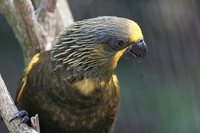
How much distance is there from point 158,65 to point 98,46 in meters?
2.17

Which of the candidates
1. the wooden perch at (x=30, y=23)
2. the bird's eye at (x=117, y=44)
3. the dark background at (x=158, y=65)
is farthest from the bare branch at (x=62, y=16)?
the dark background at (x=158, y=65)

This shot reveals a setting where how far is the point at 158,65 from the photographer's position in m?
4.41

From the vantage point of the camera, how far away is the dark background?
4.28 metres

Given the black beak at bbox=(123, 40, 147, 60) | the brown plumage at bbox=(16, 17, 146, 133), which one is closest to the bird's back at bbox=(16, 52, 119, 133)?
the brown plumage at bbox=(16, 17, 146, 133)

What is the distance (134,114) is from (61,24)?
159 centimetres

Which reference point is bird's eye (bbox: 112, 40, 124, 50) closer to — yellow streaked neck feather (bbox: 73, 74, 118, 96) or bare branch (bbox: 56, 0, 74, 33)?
yellow streaked neck feather (bbox: 73, 74, 118, 96)

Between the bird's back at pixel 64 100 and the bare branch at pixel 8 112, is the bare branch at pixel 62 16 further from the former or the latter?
the bare branch at pixel 8 112

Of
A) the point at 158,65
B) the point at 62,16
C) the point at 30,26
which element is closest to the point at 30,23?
the point at 30,26

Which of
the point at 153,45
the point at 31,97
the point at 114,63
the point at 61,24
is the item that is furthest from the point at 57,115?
the point at 153,45

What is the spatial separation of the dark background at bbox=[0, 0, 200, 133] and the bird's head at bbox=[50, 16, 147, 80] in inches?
74.9

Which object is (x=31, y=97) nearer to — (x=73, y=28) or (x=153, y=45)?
(x=73, y=28)

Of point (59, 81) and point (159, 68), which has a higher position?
point (59, 81)

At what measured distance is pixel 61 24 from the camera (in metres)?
3.09

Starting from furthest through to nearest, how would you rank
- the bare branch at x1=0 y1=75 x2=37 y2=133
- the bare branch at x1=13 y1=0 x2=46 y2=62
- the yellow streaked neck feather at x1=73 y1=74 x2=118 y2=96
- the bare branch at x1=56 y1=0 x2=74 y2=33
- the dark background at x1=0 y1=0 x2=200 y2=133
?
the dark background at x1=0 y1=0 x2=200 y2=133
the bare branch at x1=56 y1=0 x2=74 y2=33
the bare branch at x1=13 y1=0 x2=46 y2=62
the yellow streaked neck feather at x1=73 y1=74 x2=118 y2=96
the bare branch at x1=0 y1=75 x2=37 y2=133
